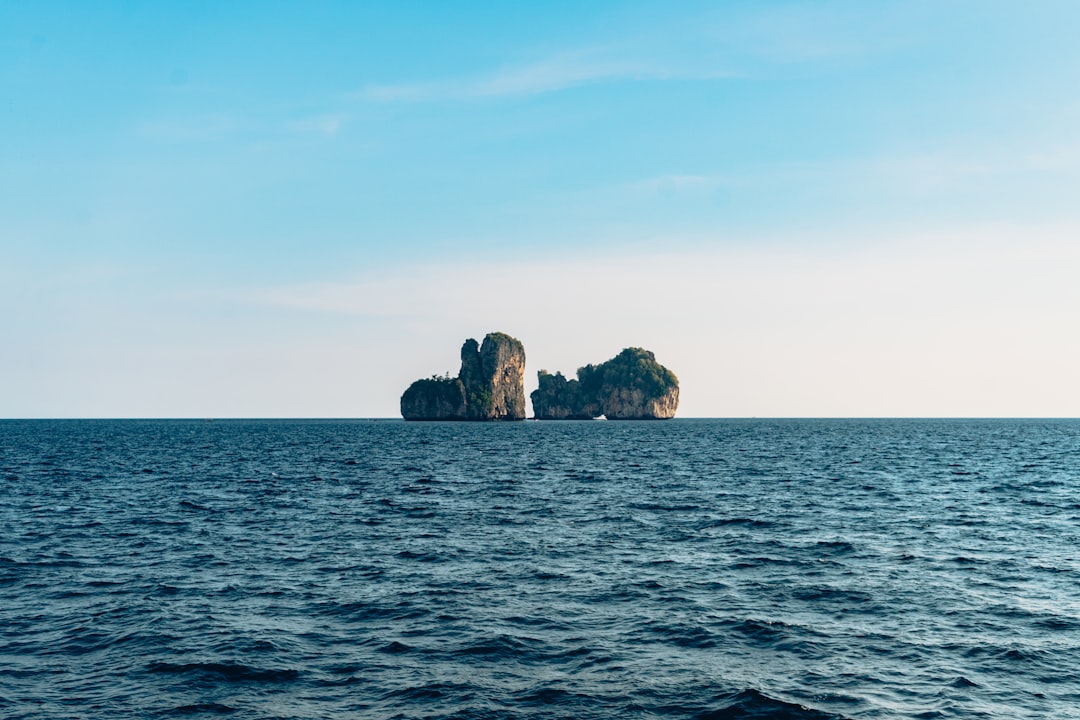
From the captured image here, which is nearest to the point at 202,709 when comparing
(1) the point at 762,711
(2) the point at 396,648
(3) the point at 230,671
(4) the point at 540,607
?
(3) the point at 230,671

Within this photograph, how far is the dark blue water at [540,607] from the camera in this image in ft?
59.0

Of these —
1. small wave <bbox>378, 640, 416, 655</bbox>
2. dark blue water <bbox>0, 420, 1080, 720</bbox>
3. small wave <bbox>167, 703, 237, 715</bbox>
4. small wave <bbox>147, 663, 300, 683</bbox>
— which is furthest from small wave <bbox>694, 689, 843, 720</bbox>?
small wave <bbox>167, 703, 237, 715</bbox>

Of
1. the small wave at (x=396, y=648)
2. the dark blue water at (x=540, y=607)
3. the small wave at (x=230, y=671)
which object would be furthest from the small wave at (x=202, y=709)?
the small wave at (x=396, y=648)

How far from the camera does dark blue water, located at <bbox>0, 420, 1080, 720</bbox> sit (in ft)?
59.0

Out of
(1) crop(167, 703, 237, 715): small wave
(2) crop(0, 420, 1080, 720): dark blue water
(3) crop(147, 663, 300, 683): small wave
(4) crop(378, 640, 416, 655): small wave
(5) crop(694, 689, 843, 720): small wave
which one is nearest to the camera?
(5) crop(694, 689, 843, 720): small wave

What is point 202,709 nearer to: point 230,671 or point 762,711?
point 230,671

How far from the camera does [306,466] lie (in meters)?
86.1

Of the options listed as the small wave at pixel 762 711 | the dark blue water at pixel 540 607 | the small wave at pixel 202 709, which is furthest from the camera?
the dark blue water at pixel 540 607

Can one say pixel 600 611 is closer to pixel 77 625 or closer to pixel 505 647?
pixel 505 647

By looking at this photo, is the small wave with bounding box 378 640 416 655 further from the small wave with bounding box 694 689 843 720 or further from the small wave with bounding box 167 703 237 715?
the small wave with bounding box 694 689 843 720

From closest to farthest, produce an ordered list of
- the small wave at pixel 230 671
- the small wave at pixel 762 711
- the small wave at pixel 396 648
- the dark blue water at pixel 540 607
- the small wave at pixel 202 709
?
1. the small wave at pixel 762 711
2. the small wave at pixel 202 709
3. the dark blue water at pixel 540 607
4. the small wave at pixel 230 671
5. the small wave at pixel 396 648

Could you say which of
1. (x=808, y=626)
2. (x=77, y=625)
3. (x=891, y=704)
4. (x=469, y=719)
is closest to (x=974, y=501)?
(x=808, y=626)

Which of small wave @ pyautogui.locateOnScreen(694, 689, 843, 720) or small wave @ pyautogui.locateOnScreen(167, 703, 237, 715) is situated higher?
small wave @ pyautogui.locateOnScreen(694, 689, 843, 720)

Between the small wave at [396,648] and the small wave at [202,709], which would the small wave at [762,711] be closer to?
the small wave at [396,648]
